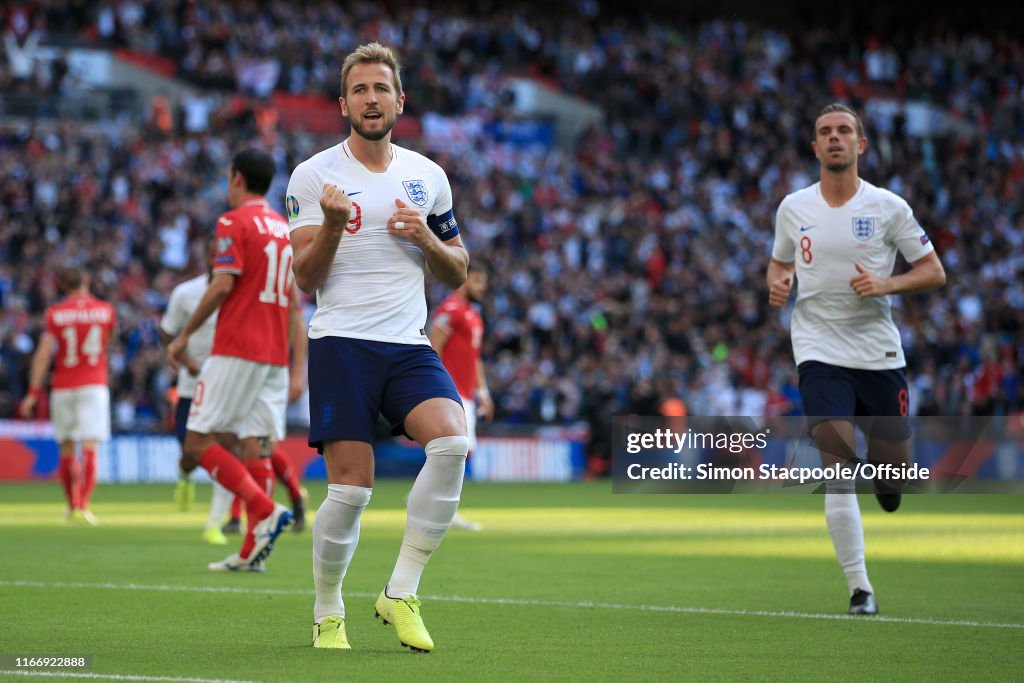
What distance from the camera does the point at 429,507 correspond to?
659cm

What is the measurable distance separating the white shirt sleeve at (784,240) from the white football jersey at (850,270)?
3.5 inches

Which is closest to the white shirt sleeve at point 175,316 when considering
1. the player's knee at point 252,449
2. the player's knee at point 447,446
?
the player's knee at point 252,449

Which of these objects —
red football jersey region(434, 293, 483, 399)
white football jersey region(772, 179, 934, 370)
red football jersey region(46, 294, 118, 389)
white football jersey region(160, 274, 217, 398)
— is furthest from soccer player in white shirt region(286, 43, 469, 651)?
red football jersey region(46, 294, 118, 389)

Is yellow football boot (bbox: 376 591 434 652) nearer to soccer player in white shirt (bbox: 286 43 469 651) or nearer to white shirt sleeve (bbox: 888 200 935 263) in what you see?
soccer player in white shirt (bbox: 286 43 469 651)

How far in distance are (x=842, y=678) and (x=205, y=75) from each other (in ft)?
102

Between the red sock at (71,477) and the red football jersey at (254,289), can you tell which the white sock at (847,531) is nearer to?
the red football jersey at (254,289)

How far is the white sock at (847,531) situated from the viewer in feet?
27.2

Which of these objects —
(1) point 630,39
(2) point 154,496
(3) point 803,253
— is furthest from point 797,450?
(1) point 630,39

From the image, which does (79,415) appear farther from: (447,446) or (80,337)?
(447,446)

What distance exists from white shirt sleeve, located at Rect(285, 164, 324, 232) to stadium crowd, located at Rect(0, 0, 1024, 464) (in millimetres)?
18577

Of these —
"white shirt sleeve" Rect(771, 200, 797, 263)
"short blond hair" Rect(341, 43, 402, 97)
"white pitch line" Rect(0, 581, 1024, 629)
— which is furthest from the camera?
"white shirt sleeve" Rect(771, 200, 797, 263)

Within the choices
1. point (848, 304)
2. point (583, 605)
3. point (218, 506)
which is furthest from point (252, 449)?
point (848, 304)

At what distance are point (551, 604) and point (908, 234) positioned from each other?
2799 mm

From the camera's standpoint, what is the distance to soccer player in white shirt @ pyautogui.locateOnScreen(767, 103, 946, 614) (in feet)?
27.7
